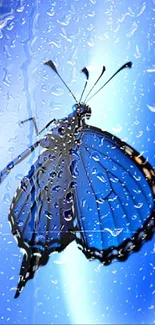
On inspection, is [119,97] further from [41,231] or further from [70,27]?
[41,231]

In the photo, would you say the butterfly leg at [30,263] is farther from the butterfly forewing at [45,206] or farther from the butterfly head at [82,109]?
the butterfly head at [82,109]

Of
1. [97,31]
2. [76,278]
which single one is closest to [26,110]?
[97,31]

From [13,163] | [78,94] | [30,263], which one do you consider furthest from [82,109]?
[30,263]

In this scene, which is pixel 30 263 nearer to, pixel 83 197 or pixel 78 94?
pixel 83 197

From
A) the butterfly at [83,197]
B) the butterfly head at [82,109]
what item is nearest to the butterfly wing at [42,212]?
the butterfly at [83,197]

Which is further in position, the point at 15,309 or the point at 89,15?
the point at 89,15

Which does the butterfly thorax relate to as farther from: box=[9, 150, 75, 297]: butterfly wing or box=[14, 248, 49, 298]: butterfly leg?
box=[14, 248, 49, 298]: butterfly leg

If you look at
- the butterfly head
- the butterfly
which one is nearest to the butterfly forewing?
the butterfly
